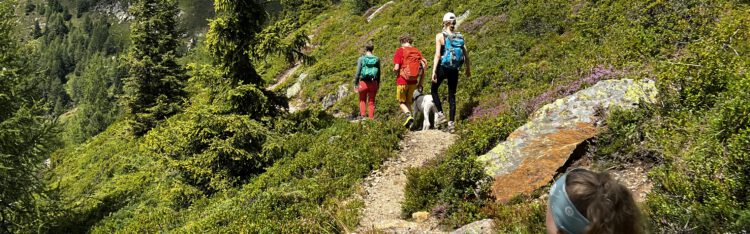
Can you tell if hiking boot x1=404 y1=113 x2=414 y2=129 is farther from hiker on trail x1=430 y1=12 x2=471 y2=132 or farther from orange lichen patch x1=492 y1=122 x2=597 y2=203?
orange lichen patch x1=492 y1=122 x2=597 y2=203

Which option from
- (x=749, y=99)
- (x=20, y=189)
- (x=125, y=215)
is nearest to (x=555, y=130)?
(x=749, y=99)

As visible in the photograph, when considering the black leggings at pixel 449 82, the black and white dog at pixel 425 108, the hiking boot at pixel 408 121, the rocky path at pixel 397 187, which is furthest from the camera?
the hiking boot at pixel 408 121

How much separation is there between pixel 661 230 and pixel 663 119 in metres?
2.64

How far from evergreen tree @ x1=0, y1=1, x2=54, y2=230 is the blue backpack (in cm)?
1121

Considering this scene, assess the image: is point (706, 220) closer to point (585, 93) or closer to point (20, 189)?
point (585, 93)

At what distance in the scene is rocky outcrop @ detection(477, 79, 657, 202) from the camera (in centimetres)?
693

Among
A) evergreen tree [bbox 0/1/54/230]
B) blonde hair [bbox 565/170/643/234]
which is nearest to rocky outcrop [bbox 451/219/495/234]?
blonde hair [bbox 565/170/643/234]

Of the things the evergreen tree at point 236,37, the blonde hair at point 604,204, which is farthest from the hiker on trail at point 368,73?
the blonde hair at point 604,204

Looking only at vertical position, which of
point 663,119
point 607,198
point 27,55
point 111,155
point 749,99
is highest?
point 27,55


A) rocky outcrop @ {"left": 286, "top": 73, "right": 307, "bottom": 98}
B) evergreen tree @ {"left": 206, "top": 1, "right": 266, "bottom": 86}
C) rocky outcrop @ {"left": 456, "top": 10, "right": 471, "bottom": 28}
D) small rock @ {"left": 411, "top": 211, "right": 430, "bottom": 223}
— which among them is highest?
evergreen tree @ {"left": 206, "top": 1, "right": 266, "bottom": 86}

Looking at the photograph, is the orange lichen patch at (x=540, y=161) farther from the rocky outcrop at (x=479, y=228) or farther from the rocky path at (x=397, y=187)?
the rocky path at (x=397, y=187)

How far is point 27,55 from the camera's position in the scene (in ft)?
45.5

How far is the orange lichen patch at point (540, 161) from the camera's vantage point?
6824mm

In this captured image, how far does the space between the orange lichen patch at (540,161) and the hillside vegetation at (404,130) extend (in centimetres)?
22
